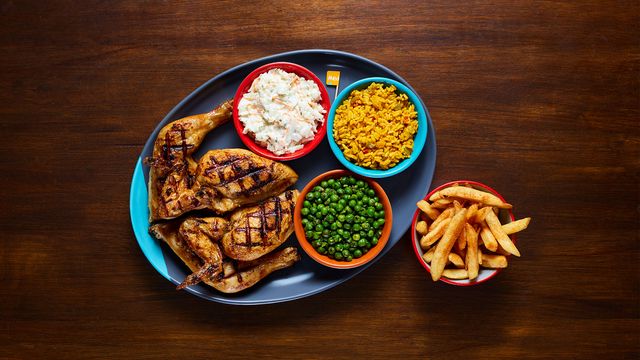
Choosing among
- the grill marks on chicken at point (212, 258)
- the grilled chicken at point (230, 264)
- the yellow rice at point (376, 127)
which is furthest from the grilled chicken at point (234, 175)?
the yellow rice at point (376, 127)

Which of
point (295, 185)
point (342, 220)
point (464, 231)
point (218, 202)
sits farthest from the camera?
point (295, 185)

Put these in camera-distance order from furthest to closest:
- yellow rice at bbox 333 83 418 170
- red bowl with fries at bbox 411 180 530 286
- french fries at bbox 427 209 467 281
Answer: yellow rice at bbox 333 83 418 170
red bowl with fries at bbox 411 180 530 286
french fries at bbox 427 209 467 281

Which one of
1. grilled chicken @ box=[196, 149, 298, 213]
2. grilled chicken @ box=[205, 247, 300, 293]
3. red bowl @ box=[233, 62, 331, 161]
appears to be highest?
red bowl @ box=[233, 62, 331, 161]

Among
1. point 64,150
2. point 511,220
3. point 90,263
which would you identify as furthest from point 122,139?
point 511,220

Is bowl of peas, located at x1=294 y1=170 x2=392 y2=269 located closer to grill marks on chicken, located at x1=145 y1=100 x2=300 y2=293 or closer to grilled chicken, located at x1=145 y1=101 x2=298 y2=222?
grill marks on chicken, located at x1=145 y1=100 x2=300 y2=293

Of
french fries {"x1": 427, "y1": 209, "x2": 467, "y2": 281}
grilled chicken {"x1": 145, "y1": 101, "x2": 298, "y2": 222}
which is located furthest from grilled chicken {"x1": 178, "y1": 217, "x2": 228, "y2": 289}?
french fries {"x1": 427, "y1": 209, "x2": 467, "y2": 281}

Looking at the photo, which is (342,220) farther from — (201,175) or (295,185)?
(201,175)

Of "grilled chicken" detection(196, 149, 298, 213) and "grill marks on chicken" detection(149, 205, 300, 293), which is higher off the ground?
"grilled chicken" detection(196, 149, 298, 213)

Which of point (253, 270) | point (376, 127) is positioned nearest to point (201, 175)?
point (253, 270)
